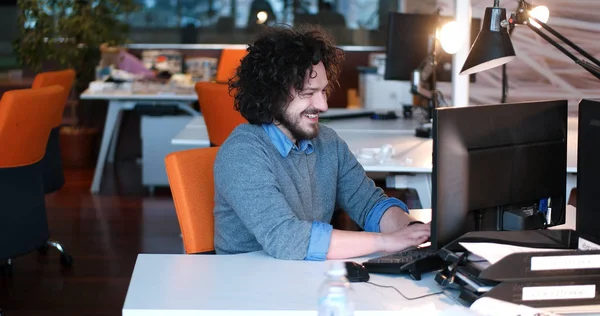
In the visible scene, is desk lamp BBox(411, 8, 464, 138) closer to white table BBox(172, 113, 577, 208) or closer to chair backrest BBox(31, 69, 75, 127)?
white table BBox(172, 113, 577, 208)

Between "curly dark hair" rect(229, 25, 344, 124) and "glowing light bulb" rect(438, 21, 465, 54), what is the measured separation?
3.04 ft

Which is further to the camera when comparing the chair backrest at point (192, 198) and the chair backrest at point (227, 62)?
the chair backrest at point (227, 62)

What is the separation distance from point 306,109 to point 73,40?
5.47 m

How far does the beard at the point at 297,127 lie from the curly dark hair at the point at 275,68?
22mm

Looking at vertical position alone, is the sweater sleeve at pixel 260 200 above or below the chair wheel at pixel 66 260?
above

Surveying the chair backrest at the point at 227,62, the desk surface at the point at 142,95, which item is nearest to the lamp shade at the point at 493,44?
the desk surface at the point at 142,95

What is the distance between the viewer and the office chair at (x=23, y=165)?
351 centimetres

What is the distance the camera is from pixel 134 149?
8.04 metres

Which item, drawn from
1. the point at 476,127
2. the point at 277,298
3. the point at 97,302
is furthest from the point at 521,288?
the point at 97,302

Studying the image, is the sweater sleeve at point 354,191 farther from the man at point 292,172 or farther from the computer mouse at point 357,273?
the computer mouse at point 357,273

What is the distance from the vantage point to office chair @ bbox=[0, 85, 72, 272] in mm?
3514

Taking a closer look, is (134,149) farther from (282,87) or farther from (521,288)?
(521,288)

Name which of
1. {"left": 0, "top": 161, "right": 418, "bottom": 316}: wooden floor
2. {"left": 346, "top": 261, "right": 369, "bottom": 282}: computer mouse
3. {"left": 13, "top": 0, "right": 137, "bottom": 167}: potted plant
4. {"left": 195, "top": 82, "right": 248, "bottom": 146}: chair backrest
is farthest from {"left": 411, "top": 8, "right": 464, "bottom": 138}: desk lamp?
{"left": 13, "top": 0, "right": 137, "bottom": 167}: potted plant

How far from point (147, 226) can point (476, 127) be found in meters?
3.70
